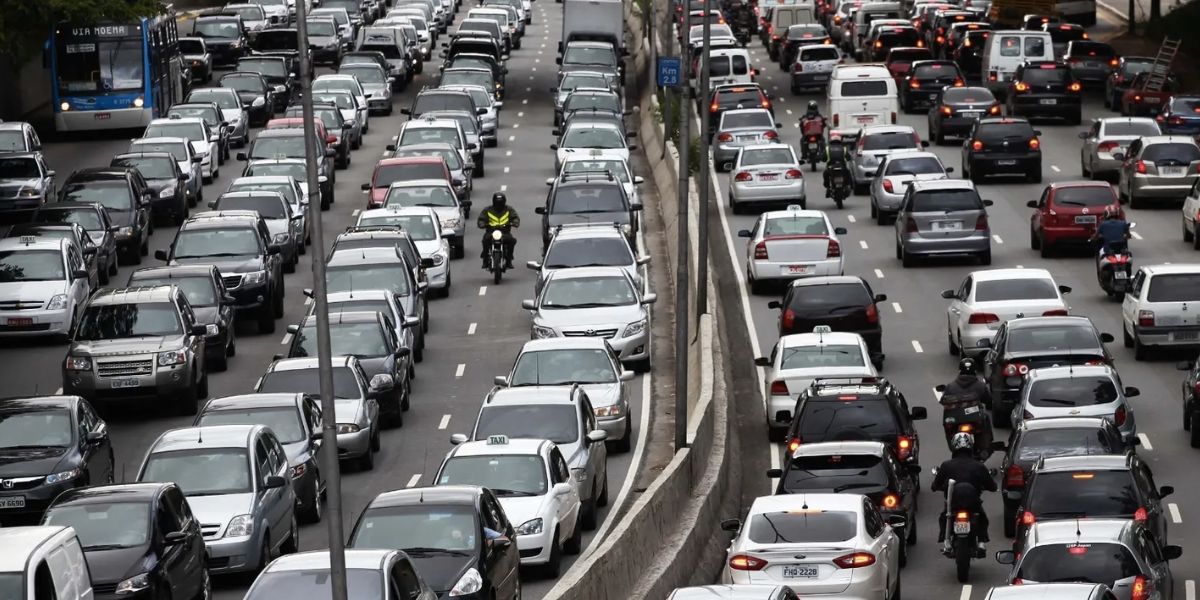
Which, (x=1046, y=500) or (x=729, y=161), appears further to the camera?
(x=729, y=161)

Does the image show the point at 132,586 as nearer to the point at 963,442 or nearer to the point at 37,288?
the point at 963,442

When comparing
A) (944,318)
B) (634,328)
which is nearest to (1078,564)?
(634,328)

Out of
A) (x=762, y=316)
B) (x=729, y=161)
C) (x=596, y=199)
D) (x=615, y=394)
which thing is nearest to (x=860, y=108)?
(x=729, y=161)

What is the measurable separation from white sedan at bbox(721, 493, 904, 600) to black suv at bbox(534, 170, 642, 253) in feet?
72.7

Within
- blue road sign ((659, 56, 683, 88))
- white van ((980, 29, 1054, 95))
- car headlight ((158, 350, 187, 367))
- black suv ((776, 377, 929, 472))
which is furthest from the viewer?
white van ((980, 29, 1054, 95))

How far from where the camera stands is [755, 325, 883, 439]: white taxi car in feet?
99.9

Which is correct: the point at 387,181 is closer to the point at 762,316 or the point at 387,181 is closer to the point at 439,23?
the point at 762,316

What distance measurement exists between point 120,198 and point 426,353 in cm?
953

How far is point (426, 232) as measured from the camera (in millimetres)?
41469

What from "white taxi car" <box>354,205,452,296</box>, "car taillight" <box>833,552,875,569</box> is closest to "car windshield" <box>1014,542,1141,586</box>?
"car taillight" <box>833,552,875,569</box>

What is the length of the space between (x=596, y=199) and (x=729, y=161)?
459 inches

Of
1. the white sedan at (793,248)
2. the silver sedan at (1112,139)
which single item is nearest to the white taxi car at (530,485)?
the white sedan at (793,248)

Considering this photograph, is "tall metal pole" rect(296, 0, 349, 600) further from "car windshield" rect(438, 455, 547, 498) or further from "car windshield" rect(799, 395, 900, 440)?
"car windshield" rect(799, 395, 900, 440)

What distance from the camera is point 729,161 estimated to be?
5509 cm
